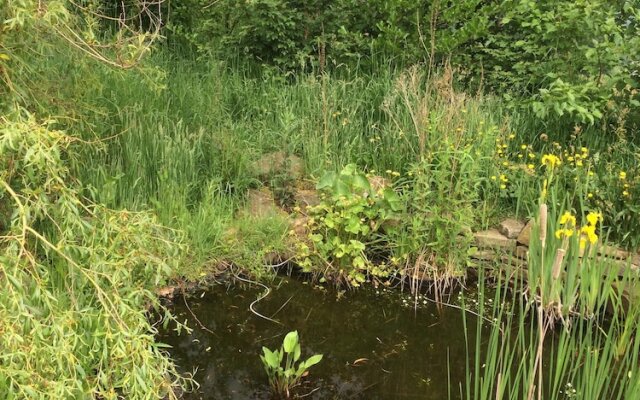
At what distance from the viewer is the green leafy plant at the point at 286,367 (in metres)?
3.26

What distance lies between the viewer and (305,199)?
4809 mm

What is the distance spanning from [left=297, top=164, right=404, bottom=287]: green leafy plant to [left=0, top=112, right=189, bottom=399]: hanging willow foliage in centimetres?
163

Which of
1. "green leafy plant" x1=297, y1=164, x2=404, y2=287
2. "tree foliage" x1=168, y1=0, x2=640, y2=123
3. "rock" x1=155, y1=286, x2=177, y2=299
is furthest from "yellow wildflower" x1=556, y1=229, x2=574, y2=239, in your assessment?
"tree foliage" x1=168, y1=0, x2=640, y2=123

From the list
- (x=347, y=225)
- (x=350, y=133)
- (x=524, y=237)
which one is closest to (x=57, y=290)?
(x=347, y=225)

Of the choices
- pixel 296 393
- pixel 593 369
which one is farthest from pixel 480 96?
pixel 593 369

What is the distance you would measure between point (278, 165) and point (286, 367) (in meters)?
1.94

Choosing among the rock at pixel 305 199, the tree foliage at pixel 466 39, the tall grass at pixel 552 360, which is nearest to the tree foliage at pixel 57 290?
the tall grass at pixel 552 360

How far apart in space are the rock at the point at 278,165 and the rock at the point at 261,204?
0.14 metres

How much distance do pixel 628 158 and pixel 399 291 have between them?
1.96 m

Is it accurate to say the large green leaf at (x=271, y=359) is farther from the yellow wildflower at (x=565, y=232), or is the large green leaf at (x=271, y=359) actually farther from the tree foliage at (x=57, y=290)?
the yellow wildflower at (x=565, y=232)

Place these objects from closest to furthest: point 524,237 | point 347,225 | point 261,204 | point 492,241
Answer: point 347,225
point 524,237
point 492,241
point 261,204

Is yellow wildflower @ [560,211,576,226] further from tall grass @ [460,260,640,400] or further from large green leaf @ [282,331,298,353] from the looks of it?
large green leaf @ [282,331,298,353]

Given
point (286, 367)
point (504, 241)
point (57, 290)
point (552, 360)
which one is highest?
point (552, 360)

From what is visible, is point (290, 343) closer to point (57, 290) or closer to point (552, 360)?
point (57, 290)
